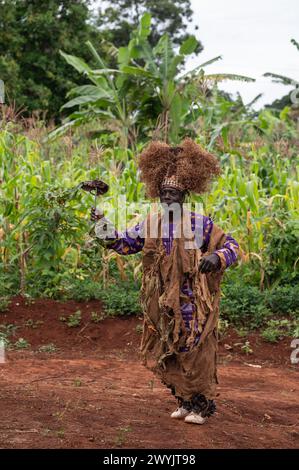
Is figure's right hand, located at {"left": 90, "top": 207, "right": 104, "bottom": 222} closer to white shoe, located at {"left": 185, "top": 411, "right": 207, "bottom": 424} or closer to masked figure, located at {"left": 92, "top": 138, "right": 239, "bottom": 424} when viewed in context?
masked figure, located at {"left": 92, "top": 138, "right": 239, "bottom": 424}

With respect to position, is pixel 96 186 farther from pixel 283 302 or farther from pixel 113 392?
pixel 283 302

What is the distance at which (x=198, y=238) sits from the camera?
474cm

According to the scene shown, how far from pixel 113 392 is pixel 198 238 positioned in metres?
1.48

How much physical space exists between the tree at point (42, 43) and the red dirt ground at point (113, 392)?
1371 centimetres

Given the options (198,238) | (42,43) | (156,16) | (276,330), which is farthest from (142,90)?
(156,16)

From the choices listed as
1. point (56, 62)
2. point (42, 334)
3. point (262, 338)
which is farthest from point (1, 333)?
point (56, 62)

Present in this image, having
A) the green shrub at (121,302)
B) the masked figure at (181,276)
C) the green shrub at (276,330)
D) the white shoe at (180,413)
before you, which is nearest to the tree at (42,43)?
the green shrub at (121,302)

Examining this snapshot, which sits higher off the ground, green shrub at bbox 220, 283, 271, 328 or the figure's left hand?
the figure's left hand

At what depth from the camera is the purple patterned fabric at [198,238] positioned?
4680 mm

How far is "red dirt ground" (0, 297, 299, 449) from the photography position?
Answer: 425 cm

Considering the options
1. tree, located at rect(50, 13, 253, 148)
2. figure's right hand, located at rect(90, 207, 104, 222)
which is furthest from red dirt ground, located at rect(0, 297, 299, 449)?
tree, located at rect(50, 13, 253, 148)

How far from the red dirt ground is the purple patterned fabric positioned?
1.95 ft

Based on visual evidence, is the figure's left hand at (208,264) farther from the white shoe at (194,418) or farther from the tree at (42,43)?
the tree at (42,43)

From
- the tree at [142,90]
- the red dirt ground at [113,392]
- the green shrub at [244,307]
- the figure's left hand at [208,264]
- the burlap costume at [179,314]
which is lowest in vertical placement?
the red dirt ground at [113,392]
